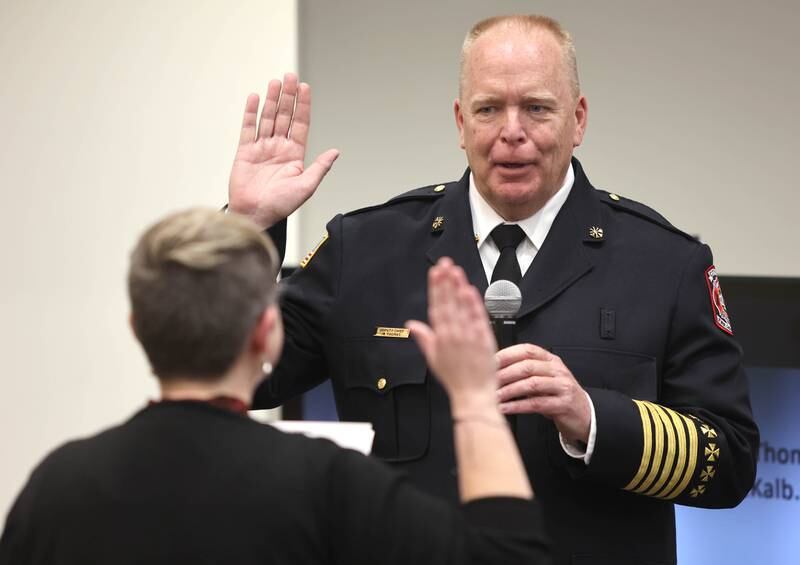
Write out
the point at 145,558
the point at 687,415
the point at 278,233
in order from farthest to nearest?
the point at 278,233 < the point at 687,415 < the point at 145,558

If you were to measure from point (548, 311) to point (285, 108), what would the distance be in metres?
0.66

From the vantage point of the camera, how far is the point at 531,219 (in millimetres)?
2391

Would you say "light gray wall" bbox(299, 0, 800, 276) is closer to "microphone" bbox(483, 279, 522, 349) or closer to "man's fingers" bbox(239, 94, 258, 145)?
"man's fingers" bbox(239, 94, 258, 145)

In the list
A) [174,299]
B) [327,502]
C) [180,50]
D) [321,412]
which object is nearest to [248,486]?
[327,502]

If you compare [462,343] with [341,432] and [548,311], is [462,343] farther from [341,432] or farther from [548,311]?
[548,311]

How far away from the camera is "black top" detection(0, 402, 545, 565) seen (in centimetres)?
132

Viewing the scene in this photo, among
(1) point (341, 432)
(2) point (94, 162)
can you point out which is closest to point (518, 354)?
(1) point (341, 432)

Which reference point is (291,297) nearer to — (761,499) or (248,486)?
(248,486)

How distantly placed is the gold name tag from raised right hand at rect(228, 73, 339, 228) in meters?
0.28

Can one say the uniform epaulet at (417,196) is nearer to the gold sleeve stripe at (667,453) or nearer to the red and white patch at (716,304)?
the red and white patch at (716,304)

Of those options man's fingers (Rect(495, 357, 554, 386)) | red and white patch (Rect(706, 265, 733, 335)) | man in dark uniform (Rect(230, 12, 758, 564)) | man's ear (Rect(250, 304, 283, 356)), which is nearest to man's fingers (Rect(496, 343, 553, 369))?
man's fingers (Rect(495, 357, 554, 386))

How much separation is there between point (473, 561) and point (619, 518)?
3.06 ft

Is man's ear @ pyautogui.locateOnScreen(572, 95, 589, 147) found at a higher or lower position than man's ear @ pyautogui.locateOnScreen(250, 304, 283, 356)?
higher

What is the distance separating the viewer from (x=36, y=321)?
391 cm
